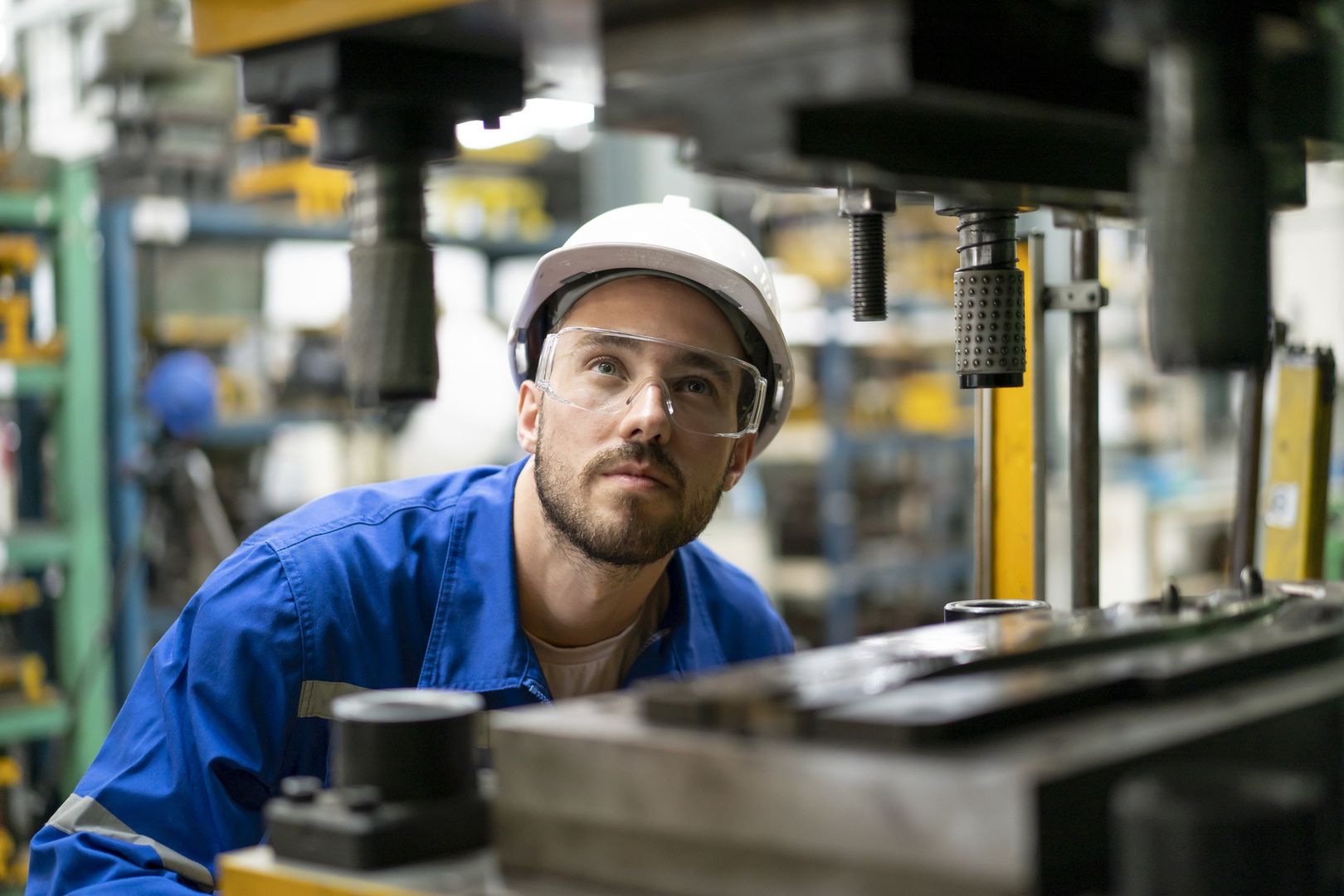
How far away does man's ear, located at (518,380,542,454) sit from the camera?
2017 millimetres

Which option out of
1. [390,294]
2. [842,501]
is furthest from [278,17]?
[842,501]

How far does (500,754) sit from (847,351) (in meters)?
5.36

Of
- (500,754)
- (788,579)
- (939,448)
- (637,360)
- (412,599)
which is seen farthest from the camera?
(939,448)

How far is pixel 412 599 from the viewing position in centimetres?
172

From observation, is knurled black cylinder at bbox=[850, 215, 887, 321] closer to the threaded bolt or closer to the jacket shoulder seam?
the threaded bolt

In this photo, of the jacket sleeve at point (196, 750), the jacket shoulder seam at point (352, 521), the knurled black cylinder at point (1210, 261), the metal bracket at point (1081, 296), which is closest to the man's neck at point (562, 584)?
the jacket shoulder seam at point (352, 521)

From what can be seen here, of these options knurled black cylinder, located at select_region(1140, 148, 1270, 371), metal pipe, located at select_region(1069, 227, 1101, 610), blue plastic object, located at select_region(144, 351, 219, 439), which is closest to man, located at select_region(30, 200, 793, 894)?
metal pipe, located at select_region(1069, 227, 1101, 610)

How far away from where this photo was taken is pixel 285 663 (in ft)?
5.17

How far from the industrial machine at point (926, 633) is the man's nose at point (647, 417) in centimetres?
73

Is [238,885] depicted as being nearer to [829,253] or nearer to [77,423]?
[77,423]

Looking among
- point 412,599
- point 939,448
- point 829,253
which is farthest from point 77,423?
point 939,448

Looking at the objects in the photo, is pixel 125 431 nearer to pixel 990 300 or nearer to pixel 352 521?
pixel 352 521

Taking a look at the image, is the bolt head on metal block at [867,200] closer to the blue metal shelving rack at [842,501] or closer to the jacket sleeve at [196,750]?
the jacket sleeve at [196,750]

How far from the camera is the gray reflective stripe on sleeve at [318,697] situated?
62.3 inches
